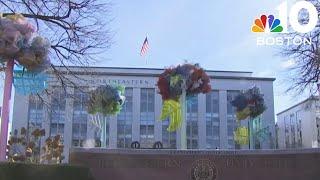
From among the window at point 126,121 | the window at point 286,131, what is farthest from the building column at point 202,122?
the window at point 286,131

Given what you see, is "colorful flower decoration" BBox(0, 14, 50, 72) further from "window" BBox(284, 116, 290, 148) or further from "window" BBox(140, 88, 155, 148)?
"window" BBox(284, 116, 290, 148)

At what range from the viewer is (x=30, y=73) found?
18.4 m

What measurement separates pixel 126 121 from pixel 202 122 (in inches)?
462

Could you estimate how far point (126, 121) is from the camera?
91.2 meters

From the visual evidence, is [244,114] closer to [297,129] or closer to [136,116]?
[136,116]

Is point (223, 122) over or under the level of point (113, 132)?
over

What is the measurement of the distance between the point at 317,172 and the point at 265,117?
74.9 m

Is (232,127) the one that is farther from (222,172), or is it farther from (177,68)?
Result: (222,172)

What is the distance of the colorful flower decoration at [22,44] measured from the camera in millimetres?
17016

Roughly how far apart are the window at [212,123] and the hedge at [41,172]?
246 feet

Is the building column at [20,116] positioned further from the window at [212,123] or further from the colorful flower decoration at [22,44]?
the colorful flower decoration at [22,44]

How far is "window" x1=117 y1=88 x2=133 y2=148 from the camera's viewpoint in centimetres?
9068

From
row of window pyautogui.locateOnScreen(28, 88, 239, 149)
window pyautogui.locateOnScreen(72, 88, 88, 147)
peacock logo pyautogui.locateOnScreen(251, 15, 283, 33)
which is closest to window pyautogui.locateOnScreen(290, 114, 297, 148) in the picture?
row of window pyautogui.locateOnScreen(28, 88, 239, 149)

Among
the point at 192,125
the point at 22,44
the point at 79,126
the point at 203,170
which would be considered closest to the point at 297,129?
the point at 192,125
